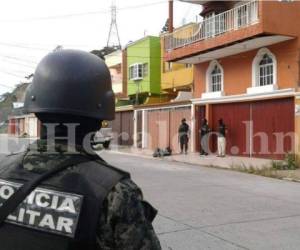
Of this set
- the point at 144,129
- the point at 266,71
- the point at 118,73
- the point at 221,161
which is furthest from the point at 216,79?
the point at 118,73

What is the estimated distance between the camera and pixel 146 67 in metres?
35.1

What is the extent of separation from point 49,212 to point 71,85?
0.46 metres

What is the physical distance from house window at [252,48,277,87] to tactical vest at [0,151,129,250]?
19.0 metres

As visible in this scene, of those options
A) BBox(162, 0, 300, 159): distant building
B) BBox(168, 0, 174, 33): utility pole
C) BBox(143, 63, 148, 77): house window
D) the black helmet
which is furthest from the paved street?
BBox(143, 63, 148, 77): house window

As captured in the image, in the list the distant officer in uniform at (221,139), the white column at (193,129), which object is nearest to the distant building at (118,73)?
the white column at (193,129)

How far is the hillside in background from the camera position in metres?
73.7

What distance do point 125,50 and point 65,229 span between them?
37.2 meters

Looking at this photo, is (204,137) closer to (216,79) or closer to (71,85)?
(216,79)

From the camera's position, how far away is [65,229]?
1.59 metres

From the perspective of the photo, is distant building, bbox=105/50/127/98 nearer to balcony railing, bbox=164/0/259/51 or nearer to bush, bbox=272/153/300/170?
balcony railing, bbox=164/0/259/51

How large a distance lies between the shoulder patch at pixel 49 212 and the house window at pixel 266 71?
19.4m

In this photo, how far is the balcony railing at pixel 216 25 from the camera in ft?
66.4

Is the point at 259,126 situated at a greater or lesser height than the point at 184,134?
greater

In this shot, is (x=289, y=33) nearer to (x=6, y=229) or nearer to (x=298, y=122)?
(x=298, y=122)
